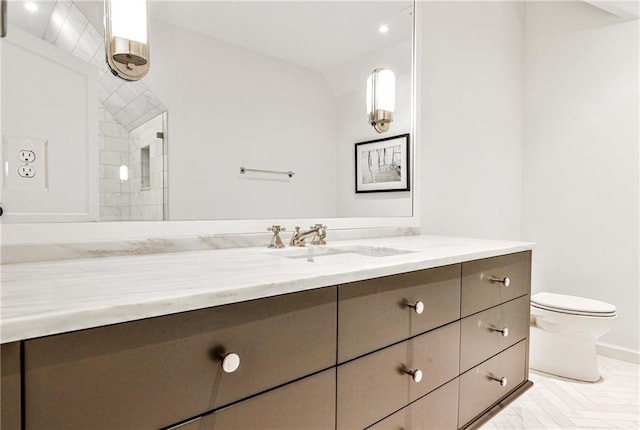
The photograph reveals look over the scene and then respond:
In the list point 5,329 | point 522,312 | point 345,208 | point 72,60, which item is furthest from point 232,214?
point 522,312

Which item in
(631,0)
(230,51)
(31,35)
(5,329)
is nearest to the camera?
(5,329)

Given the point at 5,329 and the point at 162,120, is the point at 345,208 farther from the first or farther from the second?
the point at 5,329

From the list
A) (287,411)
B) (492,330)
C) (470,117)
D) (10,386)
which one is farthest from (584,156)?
(10,386)

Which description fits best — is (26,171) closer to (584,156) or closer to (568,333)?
(568,333)

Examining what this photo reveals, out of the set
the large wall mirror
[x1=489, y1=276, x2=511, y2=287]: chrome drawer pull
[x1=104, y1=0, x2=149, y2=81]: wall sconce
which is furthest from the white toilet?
[x1=104, y1=0, x2=149, y2=81]: wall sconce

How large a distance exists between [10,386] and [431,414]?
1198mm

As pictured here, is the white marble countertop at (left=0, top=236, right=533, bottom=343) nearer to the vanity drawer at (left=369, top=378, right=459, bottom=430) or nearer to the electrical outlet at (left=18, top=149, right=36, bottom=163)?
the electrical outlet at (left=18, top=149, right=36, bottom=163)

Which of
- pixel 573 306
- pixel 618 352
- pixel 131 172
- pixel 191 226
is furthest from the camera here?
pixel 618 352

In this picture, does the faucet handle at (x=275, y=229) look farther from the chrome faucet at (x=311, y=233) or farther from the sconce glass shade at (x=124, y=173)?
the sconce glass shade at (x=124, y=173)

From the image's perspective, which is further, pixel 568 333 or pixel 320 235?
pixel 568 333

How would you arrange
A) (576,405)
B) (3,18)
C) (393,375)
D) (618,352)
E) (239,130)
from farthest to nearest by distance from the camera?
(618,352), (576,405), (239,130), (393,375), (3,18)

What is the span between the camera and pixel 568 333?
212 centimetres

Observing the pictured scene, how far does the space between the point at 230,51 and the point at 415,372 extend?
134 cm

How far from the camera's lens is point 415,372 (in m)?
1.17
